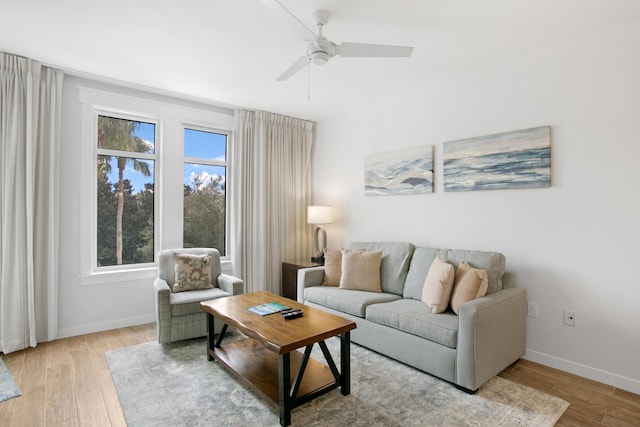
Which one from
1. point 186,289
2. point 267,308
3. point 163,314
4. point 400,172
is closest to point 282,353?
point 267,308

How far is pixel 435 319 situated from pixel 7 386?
3130 mm

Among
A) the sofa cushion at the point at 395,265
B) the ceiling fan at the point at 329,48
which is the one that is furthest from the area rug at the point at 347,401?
the ceiling fan at the point at 329,48

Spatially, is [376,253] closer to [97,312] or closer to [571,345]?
[571,345]

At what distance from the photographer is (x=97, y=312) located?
3646 millimetres

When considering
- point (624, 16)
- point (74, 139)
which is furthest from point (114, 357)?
point (624, 16)

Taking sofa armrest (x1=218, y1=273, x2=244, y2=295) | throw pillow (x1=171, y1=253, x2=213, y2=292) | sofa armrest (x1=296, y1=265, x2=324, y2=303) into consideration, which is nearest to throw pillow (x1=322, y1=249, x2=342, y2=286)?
sofa armrest (x1=296, y1=265, x2=324, y2=303)

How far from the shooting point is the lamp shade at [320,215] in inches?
179

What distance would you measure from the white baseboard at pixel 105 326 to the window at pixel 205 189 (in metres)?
0.96

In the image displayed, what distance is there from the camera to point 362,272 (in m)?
3.56

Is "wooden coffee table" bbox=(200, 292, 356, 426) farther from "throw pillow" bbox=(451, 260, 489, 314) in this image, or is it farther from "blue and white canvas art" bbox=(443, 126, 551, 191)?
"blue and white canvas art" bbox=(443, 126, 551, 191)

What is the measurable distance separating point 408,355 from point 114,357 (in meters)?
2.48

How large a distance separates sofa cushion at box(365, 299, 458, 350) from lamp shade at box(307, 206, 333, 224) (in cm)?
172

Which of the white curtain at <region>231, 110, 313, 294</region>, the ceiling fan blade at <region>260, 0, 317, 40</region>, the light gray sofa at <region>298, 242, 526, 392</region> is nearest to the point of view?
the ceiling fan blade at <region>260, 0, 317, 40</region>

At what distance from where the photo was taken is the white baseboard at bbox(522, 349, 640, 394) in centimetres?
242
